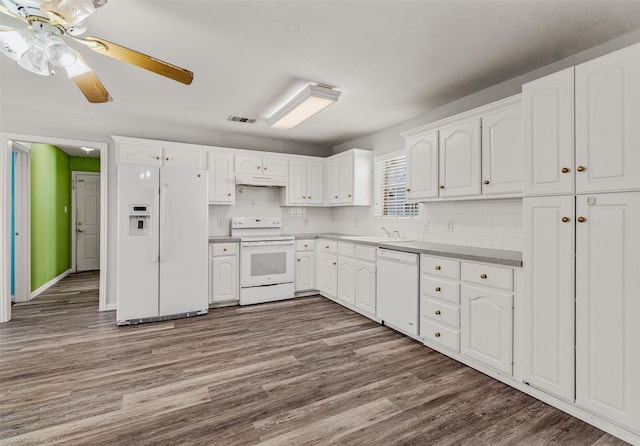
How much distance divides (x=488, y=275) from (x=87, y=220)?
26.2 ft

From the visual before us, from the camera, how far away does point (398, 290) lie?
3.29 m

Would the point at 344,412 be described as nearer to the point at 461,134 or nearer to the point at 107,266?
the point at 461,134

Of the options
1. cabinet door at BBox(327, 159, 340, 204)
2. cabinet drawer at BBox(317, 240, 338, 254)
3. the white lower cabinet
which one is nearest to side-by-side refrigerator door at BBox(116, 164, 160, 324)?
the white lower cabinet

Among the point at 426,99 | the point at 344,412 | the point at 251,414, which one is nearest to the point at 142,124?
the point at 426,99

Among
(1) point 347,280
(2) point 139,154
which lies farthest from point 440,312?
(2) point 139,154

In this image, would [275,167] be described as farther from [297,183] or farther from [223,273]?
[223,273]

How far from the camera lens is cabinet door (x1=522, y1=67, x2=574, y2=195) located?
77.5 inches

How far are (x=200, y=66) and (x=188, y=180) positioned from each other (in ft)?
5.09

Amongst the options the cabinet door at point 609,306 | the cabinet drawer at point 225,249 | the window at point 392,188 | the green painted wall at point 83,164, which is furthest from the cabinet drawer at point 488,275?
the green painted wall at point 83,164

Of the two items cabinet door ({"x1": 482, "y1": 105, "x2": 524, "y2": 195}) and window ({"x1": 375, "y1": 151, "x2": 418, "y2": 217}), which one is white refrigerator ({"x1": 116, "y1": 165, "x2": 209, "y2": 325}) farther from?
cabinet door ({"x1": 482, "y1": 105, "x2": 524, "y2": 195})

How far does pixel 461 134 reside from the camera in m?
2.96

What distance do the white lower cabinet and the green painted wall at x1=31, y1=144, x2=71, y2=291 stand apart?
290cm

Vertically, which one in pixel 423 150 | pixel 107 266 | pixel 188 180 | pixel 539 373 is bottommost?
pixel 539 373

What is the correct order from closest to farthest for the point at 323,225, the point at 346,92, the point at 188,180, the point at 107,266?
the point at 346,92
the point at 188,180
the point at 107,266
the point at 323,225
